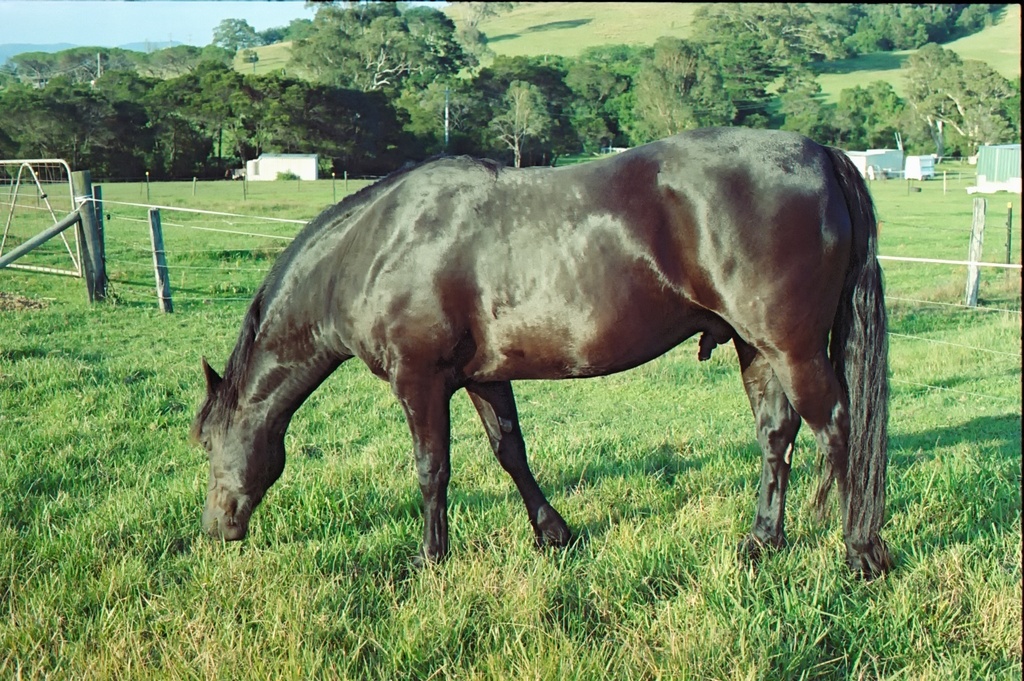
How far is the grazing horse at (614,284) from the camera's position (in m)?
3.16

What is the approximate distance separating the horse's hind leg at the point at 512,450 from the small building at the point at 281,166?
44.4 metres

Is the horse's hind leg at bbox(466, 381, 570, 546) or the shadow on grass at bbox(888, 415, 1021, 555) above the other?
the horse's hind leg at bbox(466, 381, 570, 546)

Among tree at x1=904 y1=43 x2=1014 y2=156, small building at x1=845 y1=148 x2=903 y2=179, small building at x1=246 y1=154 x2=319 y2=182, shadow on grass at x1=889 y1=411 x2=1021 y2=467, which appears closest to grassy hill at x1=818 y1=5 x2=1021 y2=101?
tree at x1=904 y1=43 x2=1014 y2=156

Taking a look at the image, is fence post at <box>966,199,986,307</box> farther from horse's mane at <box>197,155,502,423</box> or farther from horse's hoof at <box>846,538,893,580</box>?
horse's mane at <box>197,155,502,423</box>

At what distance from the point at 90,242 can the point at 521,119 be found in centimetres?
4506

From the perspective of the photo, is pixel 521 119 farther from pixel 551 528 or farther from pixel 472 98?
pixel 551 528

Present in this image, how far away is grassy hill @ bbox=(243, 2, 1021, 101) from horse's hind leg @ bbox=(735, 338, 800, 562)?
75.9 metres

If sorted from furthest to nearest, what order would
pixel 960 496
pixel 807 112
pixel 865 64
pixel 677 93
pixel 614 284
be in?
pixel 865 64 → pixel 807 112 → pixel 677 93 → pixel 960 496 → pixel 614 284

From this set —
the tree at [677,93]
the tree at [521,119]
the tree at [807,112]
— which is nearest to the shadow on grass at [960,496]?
the tree at [521,119]

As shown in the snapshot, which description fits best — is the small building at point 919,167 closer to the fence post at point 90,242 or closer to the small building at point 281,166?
the small building at point 281,166

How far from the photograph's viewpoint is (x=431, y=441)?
346 cm

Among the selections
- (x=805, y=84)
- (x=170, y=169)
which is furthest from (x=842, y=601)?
(x=805, y=84)

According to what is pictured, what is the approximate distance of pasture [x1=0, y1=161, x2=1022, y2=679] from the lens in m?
2.65

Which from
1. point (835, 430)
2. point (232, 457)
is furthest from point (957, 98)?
point (232, 457)
